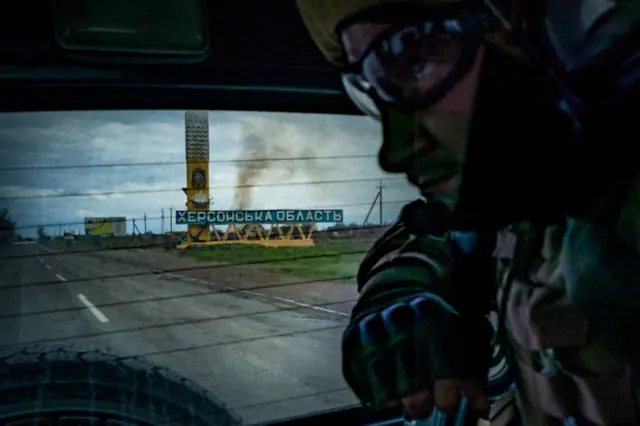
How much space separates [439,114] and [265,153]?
1.46ft

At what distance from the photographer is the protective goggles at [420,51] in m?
1.46

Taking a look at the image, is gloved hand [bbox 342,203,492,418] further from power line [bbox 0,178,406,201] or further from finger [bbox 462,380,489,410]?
power line [bbox 0,178,406,201]

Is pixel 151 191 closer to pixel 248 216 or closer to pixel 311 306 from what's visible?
pixel 248 216

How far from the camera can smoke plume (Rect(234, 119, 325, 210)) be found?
66.6 inches

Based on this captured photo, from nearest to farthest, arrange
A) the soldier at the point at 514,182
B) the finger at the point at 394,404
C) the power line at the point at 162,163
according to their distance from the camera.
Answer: the soldier at the point at 514,182 → the power line at the point at 162,163 → the finger at the point at 394,404

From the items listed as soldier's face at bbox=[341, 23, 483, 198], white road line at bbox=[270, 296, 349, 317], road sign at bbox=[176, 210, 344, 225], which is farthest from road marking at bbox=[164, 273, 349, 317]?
soldier's face at bbox=[341, 23, 483, 198]

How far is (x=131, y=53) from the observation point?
1.51 meters

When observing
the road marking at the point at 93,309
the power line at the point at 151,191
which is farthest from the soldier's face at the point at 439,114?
the road marking at the point at 93,309

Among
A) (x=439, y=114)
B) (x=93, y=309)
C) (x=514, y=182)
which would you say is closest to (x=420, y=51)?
(x=439, y=114)

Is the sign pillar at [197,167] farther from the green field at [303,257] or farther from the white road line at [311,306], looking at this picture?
the white road line at [311,306]

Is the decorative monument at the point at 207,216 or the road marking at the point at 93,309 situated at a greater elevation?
the decorative monument at the point at 207,216

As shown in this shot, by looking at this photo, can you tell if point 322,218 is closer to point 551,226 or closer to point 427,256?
point 427,256

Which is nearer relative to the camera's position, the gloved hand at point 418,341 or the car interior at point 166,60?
the car interior at point 166,60

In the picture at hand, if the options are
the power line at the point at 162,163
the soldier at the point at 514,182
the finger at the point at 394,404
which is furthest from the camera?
the finger at the point at 394,404
